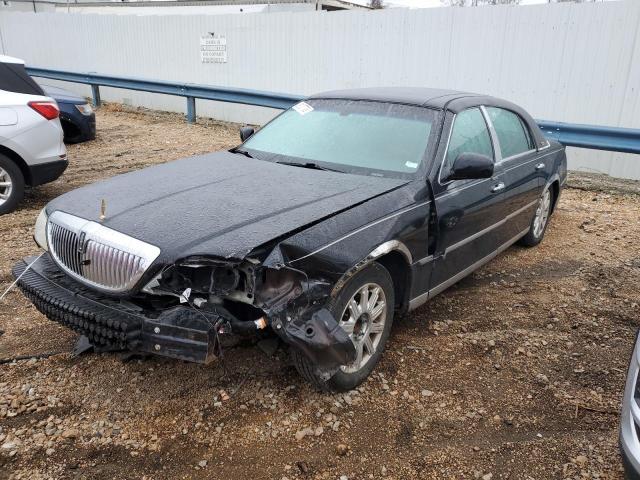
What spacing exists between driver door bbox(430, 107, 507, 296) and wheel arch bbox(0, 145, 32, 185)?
4798 millimetres

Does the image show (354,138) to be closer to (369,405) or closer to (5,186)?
(369,405)

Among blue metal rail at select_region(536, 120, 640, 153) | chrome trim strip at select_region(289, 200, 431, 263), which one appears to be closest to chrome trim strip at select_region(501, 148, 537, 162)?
chrome trim strip at select_region(289, 200, 431, 263)

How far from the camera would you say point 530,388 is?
3301 mm

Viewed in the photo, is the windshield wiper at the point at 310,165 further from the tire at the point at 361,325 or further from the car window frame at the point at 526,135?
the car window frame at the point at 526,135

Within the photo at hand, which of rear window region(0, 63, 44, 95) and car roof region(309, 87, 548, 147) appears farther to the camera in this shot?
rear window region(0, 63, 44, 95)

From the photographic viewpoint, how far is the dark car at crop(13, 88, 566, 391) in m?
2.62

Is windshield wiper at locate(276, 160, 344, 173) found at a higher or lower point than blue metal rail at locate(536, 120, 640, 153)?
higher

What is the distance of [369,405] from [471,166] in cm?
161

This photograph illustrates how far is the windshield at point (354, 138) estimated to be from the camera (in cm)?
371

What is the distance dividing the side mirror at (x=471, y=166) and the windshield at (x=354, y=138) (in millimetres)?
259

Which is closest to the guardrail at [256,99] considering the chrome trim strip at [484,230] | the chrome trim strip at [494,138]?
the chrome trim strip at [484,230]

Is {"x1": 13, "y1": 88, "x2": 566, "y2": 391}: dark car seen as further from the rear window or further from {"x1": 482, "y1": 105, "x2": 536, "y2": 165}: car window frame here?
the rear window

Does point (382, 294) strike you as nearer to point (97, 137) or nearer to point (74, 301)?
point (74, 301)

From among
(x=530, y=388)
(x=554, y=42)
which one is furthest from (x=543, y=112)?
(x=530, y=388)
